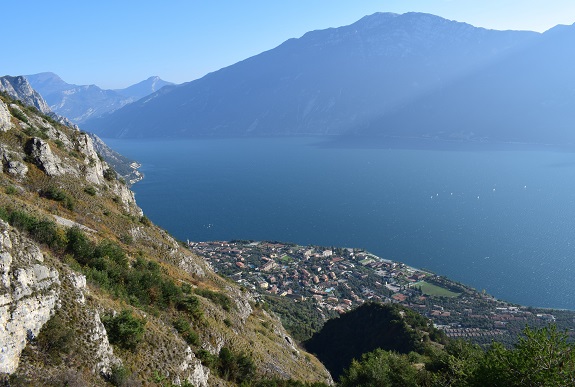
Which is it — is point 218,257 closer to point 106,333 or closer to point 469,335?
point 469,335

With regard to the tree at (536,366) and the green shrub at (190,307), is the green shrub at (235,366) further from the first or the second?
the tree at (536,366)

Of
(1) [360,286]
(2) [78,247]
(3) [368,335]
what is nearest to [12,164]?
(2) [78,247]

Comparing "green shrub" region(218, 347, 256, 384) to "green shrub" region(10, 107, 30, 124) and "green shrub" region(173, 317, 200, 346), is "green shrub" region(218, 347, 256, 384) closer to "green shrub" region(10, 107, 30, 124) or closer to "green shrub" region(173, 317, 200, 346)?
"green shrub" region(173, 317, 200, 346)

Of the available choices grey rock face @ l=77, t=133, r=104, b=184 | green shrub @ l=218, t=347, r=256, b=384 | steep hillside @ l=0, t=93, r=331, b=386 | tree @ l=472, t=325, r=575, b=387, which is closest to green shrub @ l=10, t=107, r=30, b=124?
steep hillside @ l=0, t=93, r=331, b=386

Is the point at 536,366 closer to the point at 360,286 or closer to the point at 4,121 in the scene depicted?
the point at 4,121

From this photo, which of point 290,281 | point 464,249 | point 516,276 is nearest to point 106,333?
point 290,281

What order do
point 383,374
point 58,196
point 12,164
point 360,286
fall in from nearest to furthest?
point 383,374 → point 12,164 → point 58,196 → point 360,286
